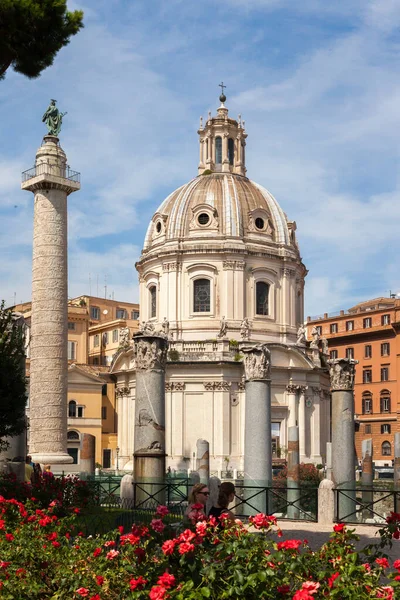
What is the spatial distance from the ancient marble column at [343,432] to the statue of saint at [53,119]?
15.3 m

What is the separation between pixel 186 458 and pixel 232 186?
62.7ft

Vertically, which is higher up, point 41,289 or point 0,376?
point 41,289

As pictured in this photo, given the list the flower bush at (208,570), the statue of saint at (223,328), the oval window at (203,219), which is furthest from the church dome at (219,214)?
the flower bush at (208,570)

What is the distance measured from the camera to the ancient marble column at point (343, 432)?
80.6ft

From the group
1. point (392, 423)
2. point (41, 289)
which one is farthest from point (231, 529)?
point (392, 423)

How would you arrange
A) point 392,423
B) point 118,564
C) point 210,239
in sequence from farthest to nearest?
1. point 392,423
2. point 210,239
3. point 118,564

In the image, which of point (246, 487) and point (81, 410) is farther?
point (81, 410)

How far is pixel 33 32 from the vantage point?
16.8 metres

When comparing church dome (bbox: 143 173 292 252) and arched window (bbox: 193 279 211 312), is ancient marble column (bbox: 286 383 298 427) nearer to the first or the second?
arched window (bbox: 193 279 211 312)

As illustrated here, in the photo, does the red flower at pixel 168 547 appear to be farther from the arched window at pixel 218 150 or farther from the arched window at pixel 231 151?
the arched window at pixel 231 151

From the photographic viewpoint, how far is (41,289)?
32.6 metres

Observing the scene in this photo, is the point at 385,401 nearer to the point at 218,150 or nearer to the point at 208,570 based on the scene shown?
the point at 218,150

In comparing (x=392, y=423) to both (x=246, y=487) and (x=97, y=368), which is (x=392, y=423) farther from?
(x=246, y=487)

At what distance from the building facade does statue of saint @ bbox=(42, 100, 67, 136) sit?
49359 mm
